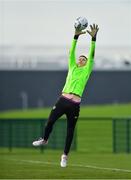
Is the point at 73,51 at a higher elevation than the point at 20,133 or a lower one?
higher

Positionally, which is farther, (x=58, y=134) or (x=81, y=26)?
(x=58, y=134)

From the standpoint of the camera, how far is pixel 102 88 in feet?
175

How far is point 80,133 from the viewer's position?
35750 millimetres

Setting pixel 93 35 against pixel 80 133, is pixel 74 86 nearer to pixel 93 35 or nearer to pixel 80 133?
pixel 93 35

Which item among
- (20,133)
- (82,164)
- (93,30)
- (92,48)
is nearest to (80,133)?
(20,133)

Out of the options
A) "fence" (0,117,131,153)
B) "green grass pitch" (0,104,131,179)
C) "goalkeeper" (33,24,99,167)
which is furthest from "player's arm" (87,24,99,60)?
"fence" (0,117,131,153)

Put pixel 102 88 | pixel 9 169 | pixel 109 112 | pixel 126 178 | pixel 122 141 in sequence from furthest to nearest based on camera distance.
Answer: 1. pixel 102 88
2. pixel 109 112
3. pixel 122 141
4. pixel 9 169
5. pixel 126 178

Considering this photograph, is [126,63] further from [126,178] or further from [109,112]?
[126,178]

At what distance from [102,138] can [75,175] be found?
16.2m

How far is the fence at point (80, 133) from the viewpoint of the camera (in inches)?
1347

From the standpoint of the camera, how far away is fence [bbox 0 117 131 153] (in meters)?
34.2

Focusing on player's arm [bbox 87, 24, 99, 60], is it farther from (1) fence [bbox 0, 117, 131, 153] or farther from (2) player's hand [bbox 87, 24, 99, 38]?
(1) fence [bbox 0, 117, 131, 153]

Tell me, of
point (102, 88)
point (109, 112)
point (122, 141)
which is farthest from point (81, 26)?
point (102, 88)

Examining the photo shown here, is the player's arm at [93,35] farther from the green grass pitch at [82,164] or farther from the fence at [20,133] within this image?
the fence at [20,133]
